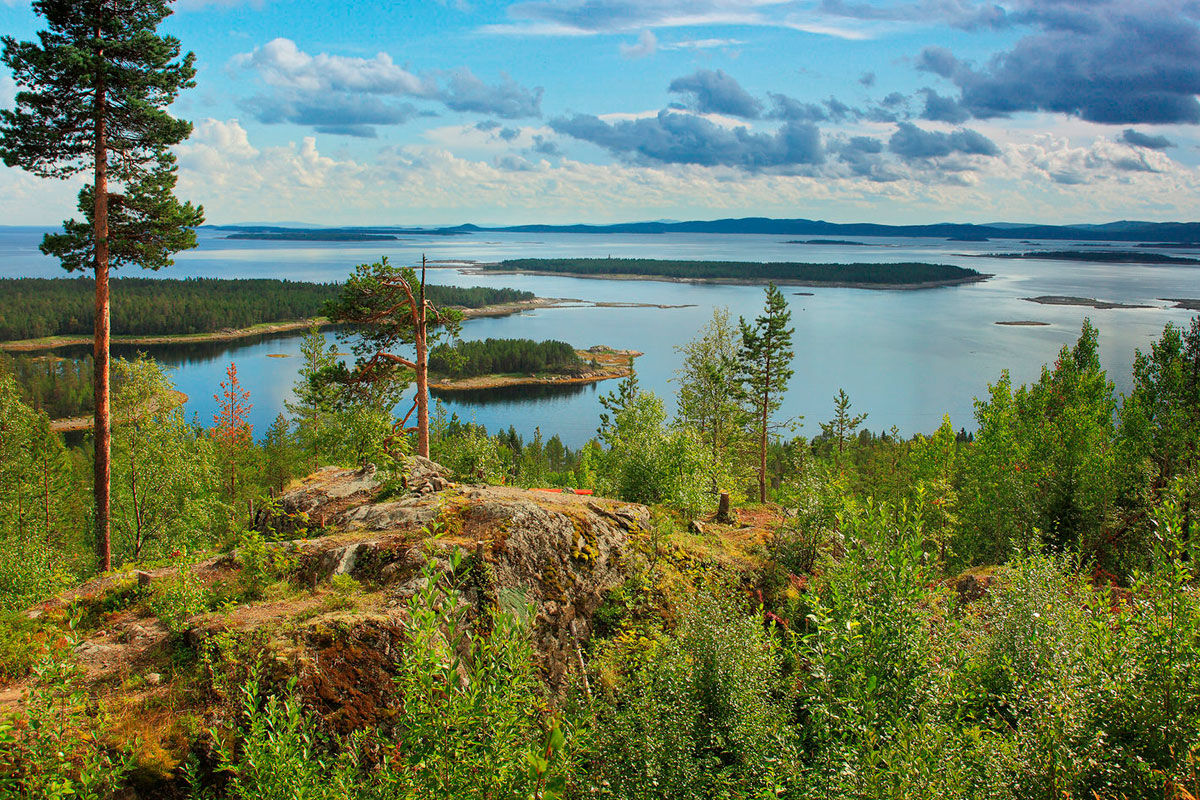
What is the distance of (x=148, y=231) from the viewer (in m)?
15.0

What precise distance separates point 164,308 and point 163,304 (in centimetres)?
243

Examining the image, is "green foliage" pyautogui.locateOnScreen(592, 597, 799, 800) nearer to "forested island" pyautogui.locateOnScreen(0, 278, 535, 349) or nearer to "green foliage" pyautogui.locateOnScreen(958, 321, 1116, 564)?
"green foliage" pyautogui.locateOnScreen(958, 321, 1116, 564)

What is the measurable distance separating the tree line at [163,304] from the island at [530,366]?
84.8 feet

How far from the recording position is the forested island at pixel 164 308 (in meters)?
128

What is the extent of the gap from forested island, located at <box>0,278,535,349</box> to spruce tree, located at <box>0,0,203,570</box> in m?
103

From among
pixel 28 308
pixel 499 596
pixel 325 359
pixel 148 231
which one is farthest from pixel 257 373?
pixel 499 596

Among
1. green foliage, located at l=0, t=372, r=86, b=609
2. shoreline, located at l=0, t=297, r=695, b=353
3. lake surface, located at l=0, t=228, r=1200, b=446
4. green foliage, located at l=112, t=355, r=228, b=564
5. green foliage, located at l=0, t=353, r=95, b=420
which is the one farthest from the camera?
shoreline, located at l=0, t=297, r=695, b=353

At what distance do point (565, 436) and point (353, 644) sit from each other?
230 ft

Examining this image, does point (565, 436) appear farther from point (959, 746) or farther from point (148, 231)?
point (959, 746)

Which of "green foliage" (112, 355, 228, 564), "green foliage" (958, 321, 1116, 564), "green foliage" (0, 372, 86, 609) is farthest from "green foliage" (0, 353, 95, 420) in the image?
"green foliage" (958, 321, 1116, 564)

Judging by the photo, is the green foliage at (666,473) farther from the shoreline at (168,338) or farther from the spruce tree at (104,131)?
the shoreline at (168,338)

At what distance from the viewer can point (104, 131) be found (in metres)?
14.4

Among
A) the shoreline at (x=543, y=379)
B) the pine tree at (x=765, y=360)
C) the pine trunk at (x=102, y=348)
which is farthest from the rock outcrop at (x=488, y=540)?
the shoreline at (x=543, y=379)

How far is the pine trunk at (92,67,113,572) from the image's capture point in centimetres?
1441
